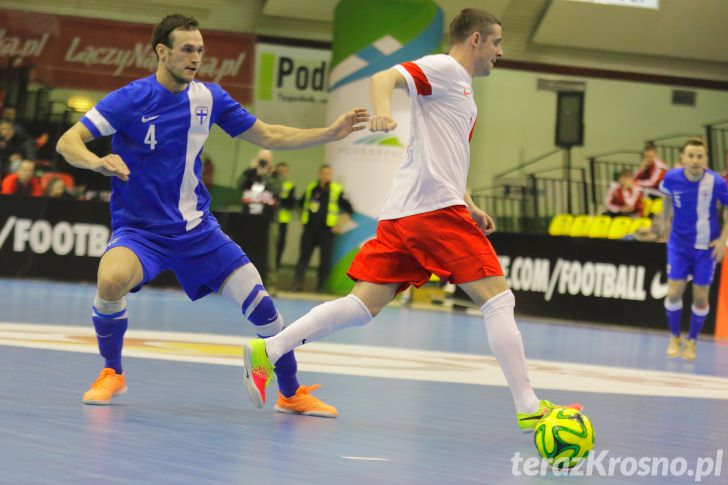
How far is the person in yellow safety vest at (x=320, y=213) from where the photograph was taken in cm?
1891

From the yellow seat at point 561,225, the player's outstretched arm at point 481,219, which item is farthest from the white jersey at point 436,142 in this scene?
the yellow seat at point 561,225

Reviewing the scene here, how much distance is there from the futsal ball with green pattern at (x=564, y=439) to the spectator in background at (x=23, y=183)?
42.9ft

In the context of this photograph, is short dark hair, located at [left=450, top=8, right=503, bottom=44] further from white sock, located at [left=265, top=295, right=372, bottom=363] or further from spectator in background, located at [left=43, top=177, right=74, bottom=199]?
spectator in background, located at [left=43, top=177, right=74, bottom=199]

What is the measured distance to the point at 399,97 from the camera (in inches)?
733

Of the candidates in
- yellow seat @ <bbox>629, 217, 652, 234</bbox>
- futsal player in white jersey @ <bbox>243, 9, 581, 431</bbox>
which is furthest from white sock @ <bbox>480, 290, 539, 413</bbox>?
yellow seat @ <bbox>629, 217, 652, 234</bbox>

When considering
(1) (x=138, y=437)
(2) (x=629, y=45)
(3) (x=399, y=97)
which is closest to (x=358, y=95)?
(3) (x=399, y=97)

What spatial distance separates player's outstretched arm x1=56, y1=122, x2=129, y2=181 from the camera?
5492mm

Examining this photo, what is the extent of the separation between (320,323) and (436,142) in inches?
39.7

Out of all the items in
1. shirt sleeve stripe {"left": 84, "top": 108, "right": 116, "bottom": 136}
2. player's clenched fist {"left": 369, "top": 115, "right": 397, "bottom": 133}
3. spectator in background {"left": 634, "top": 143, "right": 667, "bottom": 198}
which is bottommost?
player's clenched fist {"left": 369, "top": 115, "right": 397, "bottom": 133}

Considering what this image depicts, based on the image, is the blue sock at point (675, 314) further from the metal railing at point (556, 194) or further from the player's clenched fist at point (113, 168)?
the metal railing at point (556, 194)

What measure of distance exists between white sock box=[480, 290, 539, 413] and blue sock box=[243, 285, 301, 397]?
1.11 meters

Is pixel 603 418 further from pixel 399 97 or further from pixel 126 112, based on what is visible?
pixel 399 97

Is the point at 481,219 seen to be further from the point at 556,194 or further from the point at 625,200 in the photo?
the point at 556,194

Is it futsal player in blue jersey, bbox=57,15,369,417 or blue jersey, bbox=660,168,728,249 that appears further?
blue jersey, bbox=660,168,728,249
